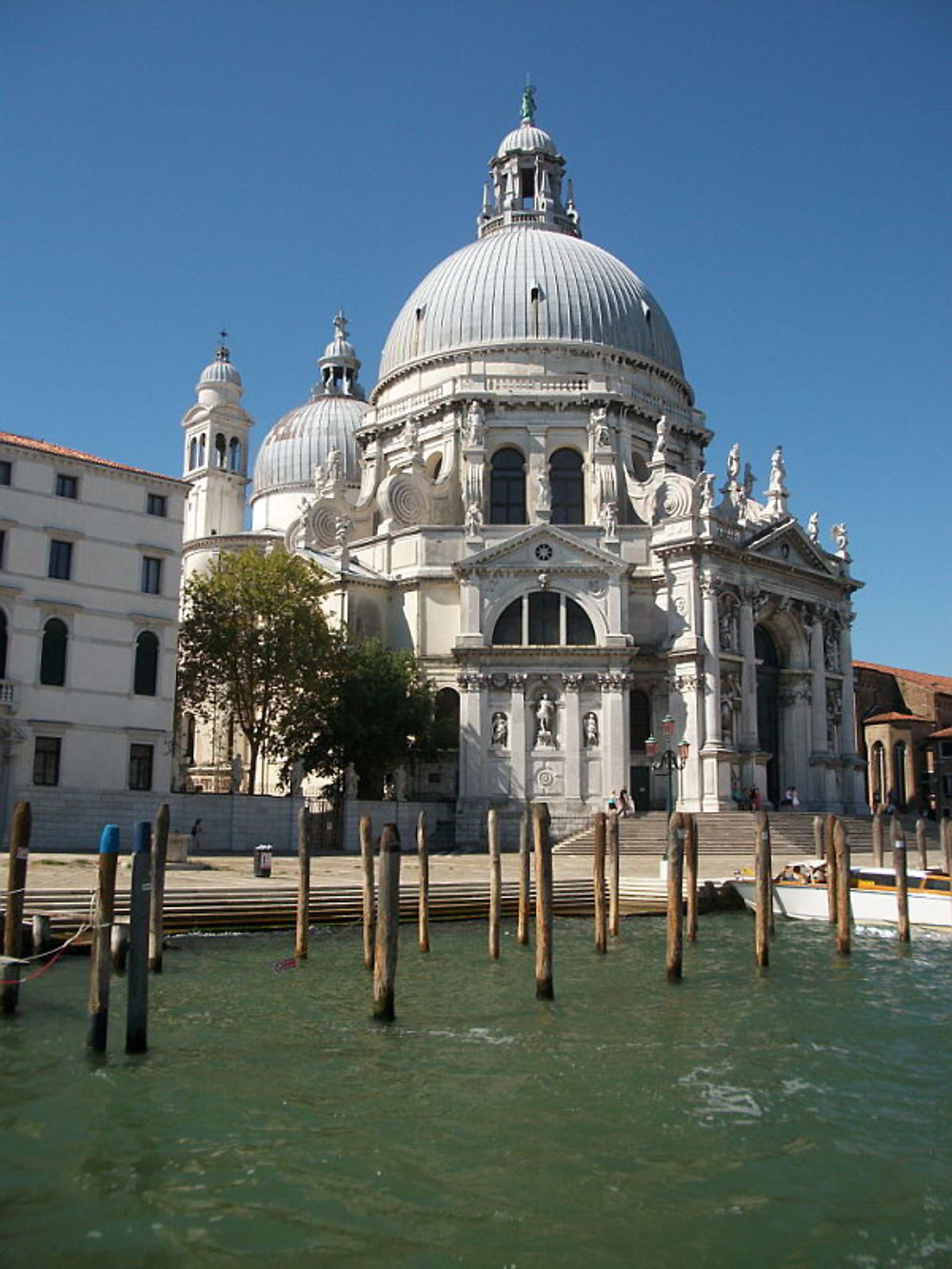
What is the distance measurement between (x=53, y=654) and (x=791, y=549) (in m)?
24.9

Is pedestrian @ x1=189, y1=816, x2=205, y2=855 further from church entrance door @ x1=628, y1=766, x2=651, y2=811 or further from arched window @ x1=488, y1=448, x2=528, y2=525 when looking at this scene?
arched window @ x1=488, y1=448, x2=528, y2=525

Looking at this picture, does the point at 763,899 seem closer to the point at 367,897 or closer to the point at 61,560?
the point at 367,897

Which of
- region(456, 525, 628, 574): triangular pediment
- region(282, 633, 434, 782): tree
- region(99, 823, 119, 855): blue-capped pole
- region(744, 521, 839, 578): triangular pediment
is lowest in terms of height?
region(99, 823, 119, 855): blue-capped pole

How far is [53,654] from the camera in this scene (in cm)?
2939

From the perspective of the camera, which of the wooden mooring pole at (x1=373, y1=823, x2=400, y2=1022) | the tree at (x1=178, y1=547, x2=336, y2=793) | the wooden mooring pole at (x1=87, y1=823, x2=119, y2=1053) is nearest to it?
the wooden mooring pole at (x1=87, y1=823, x2=119, y2=1053)

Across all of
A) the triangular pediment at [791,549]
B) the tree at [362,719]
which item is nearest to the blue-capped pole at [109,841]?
the tree at [362,719]

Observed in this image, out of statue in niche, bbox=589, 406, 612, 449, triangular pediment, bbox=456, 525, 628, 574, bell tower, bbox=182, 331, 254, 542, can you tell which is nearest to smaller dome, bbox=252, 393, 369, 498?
bell tower, bbox=182, 331, 254, 542

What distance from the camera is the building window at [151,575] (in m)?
31.3

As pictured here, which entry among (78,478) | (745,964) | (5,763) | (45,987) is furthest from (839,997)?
(78,478)

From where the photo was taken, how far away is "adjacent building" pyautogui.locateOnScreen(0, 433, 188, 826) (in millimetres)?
28750

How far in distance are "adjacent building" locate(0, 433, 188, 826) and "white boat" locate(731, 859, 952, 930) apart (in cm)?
1472

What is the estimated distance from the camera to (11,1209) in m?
8.23

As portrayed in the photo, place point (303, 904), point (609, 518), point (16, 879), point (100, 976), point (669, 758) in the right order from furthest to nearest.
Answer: point (609, 518) → point (669, 758) → point (303, 904) → point (16, 879) → point (100, 976)

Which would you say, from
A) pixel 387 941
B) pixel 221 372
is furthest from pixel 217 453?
pixel 387 941
